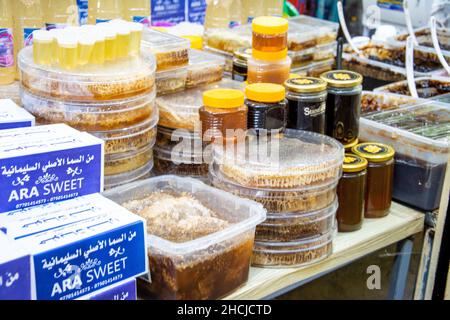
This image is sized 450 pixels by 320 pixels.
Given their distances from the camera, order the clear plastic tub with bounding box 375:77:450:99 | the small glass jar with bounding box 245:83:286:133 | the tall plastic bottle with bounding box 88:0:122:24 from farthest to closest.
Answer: the clear plastic tub with bounding box 375:77:450:99 < the tall plastic bottle with bounding box 88:0:122:24 < the small glass jar with bounding box 245:83:286:133

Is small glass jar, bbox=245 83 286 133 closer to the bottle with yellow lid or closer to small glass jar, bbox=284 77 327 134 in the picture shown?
small glass jar, bbox=284 77 327 134

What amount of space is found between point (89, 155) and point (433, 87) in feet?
4.82

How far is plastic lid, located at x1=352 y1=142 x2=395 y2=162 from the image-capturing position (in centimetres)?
172

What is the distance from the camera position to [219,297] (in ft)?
4.33

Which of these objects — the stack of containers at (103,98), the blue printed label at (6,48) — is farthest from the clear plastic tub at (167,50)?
the blue printed label at (6,48)

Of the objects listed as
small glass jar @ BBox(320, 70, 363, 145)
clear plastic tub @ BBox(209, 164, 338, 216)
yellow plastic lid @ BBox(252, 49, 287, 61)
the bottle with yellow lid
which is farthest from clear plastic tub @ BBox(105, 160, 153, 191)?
small glass jar @ BBox(320, 70, 363, 145)

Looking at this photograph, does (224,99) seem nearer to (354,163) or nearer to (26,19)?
(354,163)

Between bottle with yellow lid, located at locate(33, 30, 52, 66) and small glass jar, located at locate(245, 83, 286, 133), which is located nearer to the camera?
bottle with yellow lid, located at locate(33, 30, 52, 66)

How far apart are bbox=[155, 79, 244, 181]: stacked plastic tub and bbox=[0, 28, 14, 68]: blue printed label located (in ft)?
1.33

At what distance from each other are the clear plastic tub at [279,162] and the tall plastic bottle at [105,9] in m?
0.63

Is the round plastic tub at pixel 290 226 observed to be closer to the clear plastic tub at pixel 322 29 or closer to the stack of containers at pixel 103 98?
the stack of containers at pixel 103 98

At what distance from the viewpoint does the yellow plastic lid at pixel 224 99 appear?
4.92 ft

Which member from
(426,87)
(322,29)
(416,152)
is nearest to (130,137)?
(416,152)
